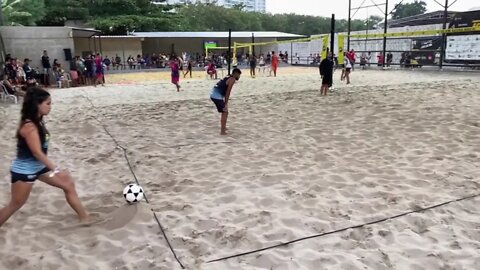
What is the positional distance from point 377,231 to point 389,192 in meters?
0.79

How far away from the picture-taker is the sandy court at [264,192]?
2650 mm

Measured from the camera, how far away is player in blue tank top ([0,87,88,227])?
8.79 ft

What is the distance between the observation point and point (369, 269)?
2.46 meters

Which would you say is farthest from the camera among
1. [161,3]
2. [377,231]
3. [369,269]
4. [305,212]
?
[161,3]

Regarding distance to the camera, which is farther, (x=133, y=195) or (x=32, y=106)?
(x=133, y=195)

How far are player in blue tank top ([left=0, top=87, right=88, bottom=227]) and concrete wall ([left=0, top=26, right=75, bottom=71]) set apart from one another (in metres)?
13.7

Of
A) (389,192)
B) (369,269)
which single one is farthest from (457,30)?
(369,269)

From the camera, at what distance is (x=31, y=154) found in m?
2.79

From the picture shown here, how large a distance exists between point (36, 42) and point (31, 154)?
45.6 feet

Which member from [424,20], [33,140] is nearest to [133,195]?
[33,140]

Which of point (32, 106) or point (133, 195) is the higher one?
point (32, 106)

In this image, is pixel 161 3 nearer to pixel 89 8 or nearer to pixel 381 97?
pixel 89 8

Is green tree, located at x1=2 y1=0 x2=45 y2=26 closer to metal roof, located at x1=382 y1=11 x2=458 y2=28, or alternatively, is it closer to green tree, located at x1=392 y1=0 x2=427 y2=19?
metal roof, located at x1=382 y1=11 x2=458 y2=28

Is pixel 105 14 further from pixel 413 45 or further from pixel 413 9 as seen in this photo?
pixel 413 9
